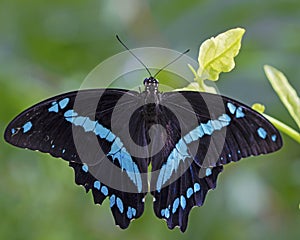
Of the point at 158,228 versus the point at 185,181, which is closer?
the point at 185,181

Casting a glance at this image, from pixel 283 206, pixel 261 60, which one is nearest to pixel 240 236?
pixel 283 206

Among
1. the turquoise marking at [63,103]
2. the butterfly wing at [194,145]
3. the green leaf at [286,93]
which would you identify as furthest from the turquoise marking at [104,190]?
the green leaf at [286,93]

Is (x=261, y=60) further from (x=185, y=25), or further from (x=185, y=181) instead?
(x=185, y=181)

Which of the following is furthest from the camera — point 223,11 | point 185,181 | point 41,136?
point 223,11

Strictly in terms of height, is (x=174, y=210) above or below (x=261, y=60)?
below

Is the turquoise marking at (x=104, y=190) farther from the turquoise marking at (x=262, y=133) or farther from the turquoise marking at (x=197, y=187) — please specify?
the turquoise marking at (x=262, y=133)

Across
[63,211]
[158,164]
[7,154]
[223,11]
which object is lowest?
[158,164]

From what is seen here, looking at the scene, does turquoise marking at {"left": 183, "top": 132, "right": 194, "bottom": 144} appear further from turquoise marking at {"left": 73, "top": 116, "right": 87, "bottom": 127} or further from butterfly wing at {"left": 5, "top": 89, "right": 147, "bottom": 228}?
turquoise marking at {"left": 73, "top": 116, "right": 87, "bottom": 127}
